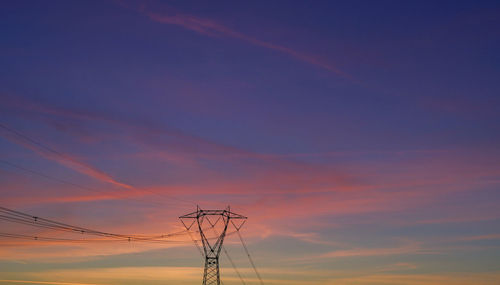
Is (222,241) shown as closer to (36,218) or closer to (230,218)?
(230,218)

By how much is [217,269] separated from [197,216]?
947 centimetres

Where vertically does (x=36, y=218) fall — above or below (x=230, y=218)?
below

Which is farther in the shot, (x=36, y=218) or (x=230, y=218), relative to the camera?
(x=230, y=218)

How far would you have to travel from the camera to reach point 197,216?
118m

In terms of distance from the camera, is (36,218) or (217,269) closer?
(36,218)

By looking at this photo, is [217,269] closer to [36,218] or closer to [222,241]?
[222,241]

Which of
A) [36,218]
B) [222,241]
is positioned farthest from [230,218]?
[36,218]

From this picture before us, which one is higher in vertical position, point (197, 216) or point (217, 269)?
point (197, 216)

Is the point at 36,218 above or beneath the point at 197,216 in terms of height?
beneath

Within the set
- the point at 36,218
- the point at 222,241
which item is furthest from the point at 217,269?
the point at 36,218

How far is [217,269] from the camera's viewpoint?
116 m

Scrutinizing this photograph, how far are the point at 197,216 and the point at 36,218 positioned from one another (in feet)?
123

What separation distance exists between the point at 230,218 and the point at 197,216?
5.80 m

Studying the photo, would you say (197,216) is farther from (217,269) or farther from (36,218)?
(36,218)
